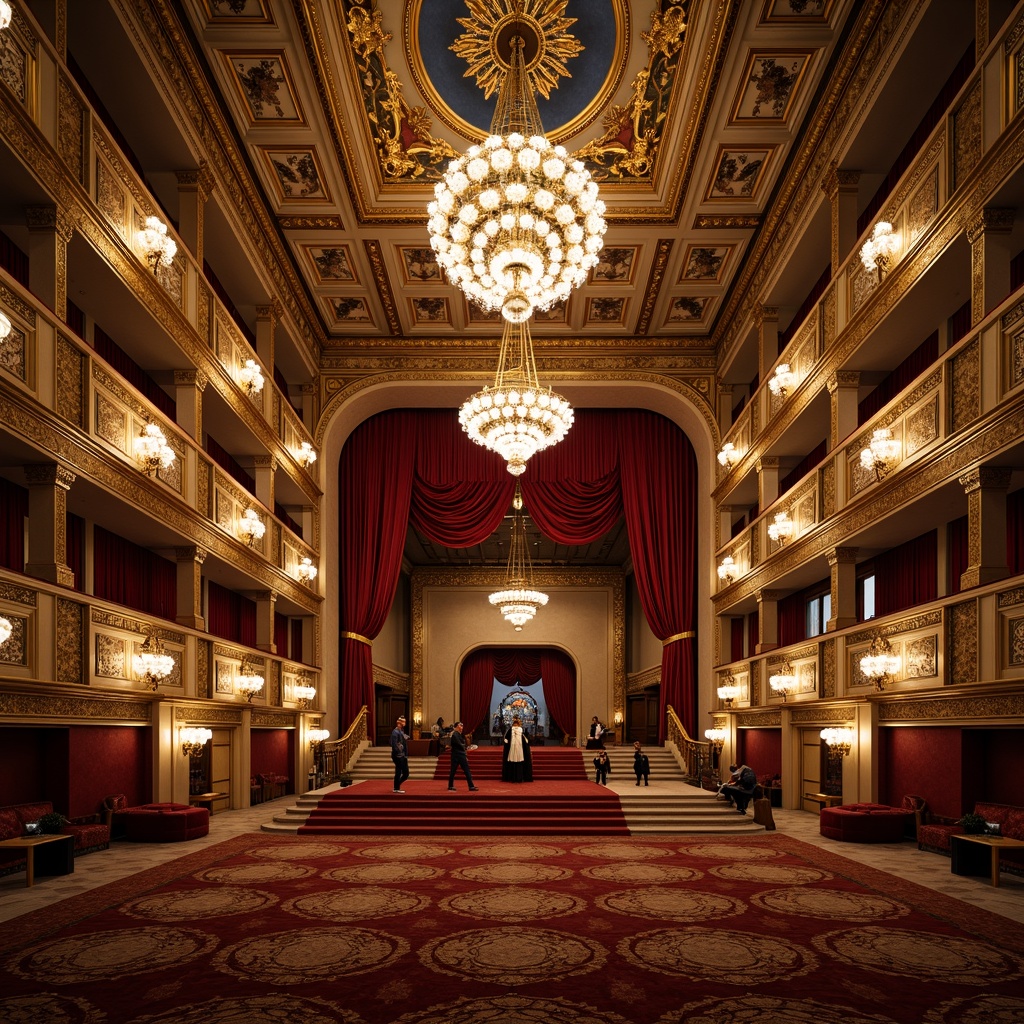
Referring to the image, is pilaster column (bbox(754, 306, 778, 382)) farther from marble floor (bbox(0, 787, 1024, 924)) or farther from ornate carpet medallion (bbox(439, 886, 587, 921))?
ornate carpet medallion (bbox(439, 886, 587, 921))

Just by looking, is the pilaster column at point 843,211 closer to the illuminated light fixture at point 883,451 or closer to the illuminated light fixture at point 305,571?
the illuminated light fixture at point 883,451

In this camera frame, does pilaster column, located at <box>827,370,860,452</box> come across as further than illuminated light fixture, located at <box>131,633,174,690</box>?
Yes

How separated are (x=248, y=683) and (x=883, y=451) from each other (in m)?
9.47

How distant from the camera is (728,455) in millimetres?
17922

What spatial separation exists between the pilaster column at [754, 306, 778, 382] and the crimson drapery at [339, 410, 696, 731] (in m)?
4.60

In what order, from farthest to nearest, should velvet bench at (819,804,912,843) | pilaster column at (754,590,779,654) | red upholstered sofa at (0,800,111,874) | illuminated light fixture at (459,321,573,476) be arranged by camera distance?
pilaster column at (754,590,779,654) → illuminated light fixture at (459,321,573,476) → velvet bench at (819,804,912,843) → red upholstered sofa at (0,800,111,874)

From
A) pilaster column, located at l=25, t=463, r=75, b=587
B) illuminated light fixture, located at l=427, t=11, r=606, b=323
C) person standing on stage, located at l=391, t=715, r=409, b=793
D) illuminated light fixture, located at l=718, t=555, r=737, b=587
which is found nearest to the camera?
pilaster column, located at l=25, t=463, r=75, b=587

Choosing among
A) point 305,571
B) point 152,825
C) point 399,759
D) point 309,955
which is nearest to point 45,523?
point 152,825

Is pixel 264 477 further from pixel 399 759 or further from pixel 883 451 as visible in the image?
pixel 883 451

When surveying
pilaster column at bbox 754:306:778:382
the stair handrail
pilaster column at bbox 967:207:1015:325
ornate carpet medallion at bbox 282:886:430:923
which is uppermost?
pilaster column at bbox 754:306:778:382

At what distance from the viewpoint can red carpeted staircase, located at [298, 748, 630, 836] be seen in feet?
40.1

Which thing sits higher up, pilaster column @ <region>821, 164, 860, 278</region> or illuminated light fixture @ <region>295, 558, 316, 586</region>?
pilaster column @ <region>821, 164, 860, 278</region>

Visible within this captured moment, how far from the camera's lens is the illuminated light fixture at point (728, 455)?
696 inches

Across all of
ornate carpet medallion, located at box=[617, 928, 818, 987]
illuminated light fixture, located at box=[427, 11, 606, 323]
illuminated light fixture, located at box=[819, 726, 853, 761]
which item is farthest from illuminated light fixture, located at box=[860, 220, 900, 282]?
ornate carpet medallion, located at box=[617, 928, 818, 987]
